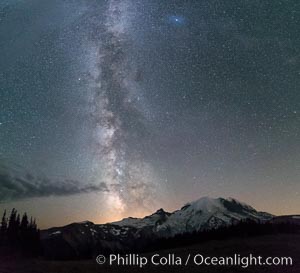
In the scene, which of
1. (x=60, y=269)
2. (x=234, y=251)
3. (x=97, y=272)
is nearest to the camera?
(x=97, y=272)

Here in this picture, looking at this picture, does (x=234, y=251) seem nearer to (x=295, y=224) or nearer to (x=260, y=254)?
(x=260, y=254)

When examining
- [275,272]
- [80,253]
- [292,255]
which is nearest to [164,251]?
[80,253]

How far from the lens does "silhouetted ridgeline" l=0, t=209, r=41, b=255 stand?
2493 inches

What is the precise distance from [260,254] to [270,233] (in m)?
23.7

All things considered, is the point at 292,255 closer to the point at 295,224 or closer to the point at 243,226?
the point at 295,224

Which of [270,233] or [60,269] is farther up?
[270,233]

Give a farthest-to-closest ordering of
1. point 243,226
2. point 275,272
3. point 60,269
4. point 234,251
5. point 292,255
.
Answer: point 243,226
point 234,251
point 292,255
point 60,269
point 275,272

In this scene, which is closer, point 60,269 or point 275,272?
point 275,272

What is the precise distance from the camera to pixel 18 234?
6656 cm

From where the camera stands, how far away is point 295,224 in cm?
7062

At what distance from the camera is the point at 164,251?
7069cm

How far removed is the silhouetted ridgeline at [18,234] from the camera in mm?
63312

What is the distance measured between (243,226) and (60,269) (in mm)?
42784

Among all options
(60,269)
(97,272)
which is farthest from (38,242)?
(97,272)
